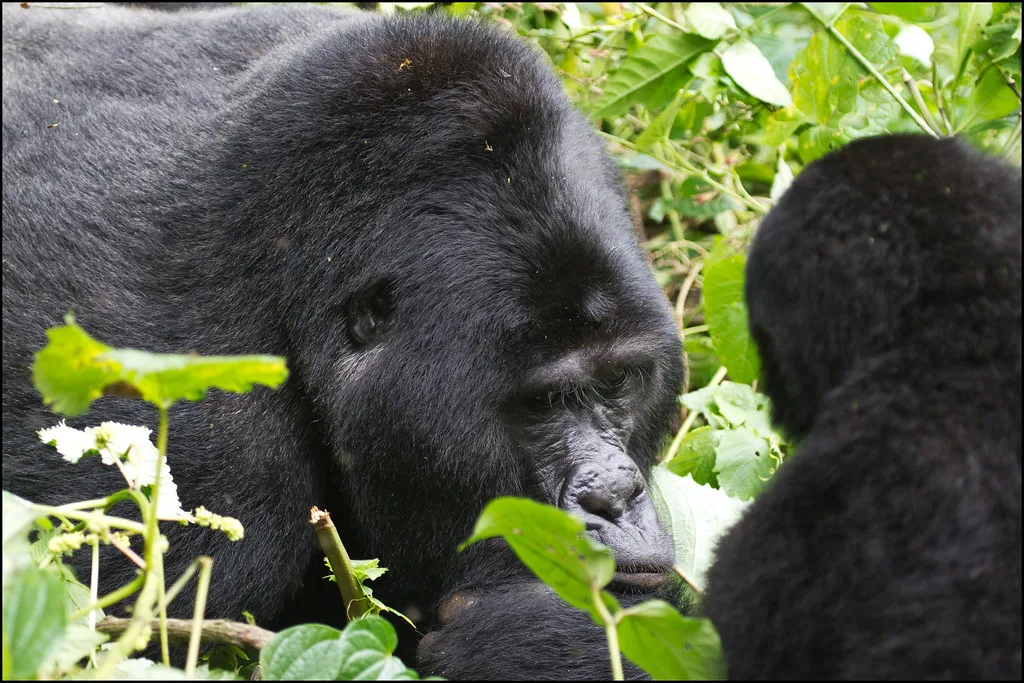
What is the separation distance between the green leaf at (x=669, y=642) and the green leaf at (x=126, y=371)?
0.57 meters

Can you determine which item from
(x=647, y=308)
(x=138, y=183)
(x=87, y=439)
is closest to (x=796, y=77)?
(x=647, y=308)

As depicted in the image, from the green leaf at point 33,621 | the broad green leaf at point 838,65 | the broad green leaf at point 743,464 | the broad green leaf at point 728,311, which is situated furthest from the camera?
the broad green leaf at point 838,65

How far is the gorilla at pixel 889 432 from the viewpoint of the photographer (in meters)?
1.37

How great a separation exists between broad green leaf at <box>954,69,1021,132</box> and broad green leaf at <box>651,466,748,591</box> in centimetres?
149

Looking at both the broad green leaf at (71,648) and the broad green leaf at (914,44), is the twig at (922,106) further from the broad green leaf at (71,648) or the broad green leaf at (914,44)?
the broad green leaf at (71,648)

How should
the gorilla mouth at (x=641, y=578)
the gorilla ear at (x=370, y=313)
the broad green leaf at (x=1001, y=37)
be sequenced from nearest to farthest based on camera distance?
the gorilla mouth at (x=641, y=578)
the gorilla ear at (x=370, y=313)
the broad green leaf at (x=1001, y=37)

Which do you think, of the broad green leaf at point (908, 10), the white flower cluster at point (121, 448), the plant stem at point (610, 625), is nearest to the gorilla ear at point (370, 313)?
the white flower cluster at point (121, 448)

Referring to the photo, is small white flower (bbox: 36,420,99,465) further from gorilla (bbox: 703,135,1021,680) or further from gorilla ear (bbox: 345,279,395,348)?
gorilla (bbox: 703,135,1021,680)

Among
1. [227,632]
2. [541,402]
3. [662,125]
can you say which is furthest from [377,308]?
[662,125]

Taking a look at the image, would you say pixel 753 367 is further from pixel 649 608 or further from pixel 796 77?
pixel 649 608

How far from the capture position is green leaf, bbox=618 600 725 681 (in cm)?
150

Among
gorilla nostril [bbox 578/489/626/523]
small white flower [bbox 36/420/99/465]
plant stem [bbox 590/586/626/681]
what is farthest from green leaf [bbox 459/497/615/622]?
gorilla nostril [bbox 578/489/626/523]

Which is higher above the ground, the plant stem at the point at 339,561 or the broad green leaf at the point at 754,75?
the plant stem at the point at 339,561

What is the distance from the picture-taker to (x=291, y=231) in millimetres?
2744
